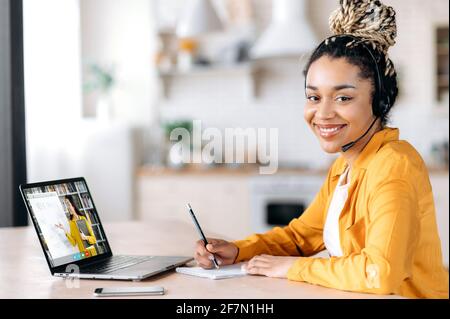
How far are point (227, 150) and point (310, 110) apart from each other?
435 centimetres

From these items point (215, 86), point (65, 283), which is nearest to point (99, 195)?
point (215, 86)

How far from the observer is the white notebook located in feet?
5.13

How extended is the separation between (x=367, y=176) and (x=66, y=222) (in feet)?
2.40

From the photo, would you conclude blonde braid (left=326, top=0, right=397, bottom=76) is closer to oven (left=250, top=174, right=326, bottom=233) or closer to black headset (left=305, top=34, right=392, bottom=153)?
black headset (left=305, top=34, right=392, bottom=153)

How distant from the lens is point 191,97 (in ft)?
19.8

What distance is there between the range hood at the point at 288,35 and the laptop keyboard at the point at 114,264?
3666 mm

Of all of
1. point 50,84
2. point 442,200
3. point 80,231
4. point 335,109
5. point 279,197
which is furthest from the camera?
point 50,84

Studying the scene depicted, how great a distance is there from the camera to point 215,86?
5953 mm

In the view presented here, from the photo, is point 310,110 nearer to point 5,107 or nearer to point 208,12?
point 5,107

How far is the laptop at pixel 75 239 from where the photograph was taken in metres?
1.59

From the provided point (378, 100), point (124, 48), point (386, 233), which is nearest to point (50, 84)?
point (124, 48)

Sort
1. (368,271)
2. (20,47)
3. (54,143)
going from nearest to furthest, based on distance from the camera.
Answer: (368,271)
(20,47)
(54,143)

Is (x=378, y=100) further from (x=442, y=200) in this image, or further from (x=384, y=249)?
(x=442, y=200)

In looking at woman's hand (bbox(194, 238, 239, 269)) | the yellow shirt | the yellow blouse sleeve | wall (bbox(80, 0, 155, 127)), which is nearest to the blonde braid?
the yellow shirt
